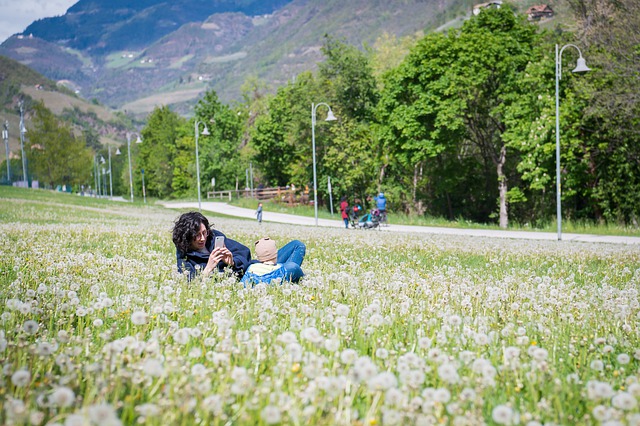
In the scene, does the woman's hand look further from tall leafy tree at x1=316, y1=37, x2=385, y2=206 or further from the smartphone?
tall leafy tree at x1=316, y1=37, x2=385, y2=206

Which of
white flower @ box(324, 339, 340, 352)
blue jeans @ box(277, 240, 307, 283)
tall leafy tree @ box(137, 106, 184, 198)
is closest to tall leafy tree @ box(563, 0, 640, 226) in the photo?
blue jeans @ box(277, 240, 307, 283)

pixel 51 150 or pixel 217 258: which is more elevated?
pixel 51 150

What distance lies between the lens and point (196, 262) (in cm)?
776

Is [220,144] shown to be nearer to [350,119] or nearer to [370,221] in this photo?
[350,119]

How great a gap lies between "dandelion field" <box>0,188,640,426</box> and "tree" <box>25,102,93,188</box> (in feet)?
299

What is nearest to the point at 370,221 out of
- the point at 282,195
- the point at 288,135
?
the point at 288,135

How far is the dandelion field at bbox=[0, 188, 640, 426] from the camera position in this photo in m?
2.70

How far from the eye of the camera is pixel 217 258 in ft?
23.8

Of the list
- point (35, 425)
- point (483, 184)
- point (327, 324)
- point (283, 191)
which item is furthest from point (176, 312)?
point (283, 191)

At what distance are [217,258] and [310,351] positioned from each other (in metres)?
3.82

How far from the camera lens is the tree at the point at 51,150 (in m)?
90.2

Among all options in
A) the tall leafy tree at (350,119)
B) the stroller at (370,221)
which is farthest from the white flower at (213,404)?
the tall leafy tree at (350,119)

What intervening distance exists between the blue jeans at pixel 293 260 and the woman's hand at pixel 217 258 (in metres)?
0.72

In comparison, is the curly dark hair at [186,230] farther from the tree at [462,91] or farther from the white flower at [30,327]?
the tree at [462,91]
